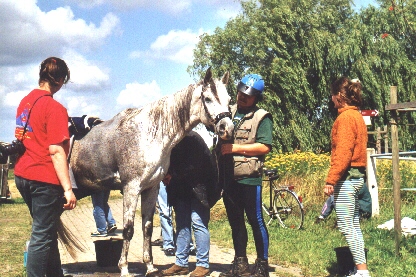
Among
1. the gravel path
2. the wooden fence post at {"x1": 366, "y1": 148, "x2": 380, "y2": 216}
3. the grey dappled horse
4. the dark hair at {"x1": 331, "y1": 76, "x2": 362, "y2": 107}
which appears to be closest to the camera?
the dark hair at {"x1": 331, "y1": 76, "x2": 362, "y2": 107}

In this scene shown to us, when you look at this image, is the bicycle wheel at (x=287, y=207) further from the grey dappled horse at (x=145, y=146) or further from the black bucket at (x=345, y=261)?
the grey dappled horse at (x=145, y=146)

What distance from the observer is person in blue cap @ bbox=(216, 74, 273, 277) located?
19.7ft

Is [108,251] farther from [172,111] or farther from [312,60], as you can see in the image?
[312,60]

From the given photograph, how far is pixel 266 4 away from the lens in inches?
1309

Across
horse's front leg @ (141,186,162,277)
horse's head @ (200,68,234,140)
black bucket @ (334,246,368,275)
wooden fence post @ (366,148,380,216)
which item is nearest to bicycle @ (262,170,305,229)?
wooden fence post @ (366,148,380,216)

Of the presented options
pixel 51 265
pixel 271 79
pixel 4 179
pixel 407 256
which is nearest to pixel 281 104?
pixel 271 79

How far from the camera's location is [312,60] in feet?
99.2

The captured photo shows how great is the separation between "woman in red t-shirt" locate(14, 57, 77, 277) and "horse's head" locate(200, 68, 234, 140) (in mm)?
1613

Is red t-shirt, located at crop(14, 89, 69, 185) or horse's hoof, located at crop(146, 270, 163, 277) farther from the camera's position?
horse's hoof, located at crop(146, 270, 163, 277)

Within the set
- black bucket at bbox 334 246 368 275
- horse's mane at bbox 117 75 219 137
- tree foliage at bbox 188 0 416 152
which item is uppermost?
tree foliage at bbox 188 0 416 152

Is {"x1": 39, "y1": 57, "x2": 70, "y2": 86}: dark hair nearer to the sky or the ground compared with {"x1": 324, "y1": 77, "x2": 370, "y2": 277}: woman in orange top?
nearer to the sky

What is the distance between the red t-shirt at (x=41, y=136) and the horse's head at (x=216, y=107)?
1.62 m

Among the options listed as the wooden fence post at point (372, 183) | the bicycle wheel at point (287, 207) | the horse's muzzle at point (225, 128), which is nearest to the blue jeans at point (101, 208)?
the bicycle wheel at point (287, 207)

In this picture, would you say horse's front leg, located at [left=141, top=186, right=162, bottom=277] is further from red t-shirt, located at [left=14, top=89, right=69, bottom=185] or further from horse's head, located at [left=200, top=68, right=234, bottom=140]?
red t-shirt, located at [left=14, top=89, right=69, bottom=185]
